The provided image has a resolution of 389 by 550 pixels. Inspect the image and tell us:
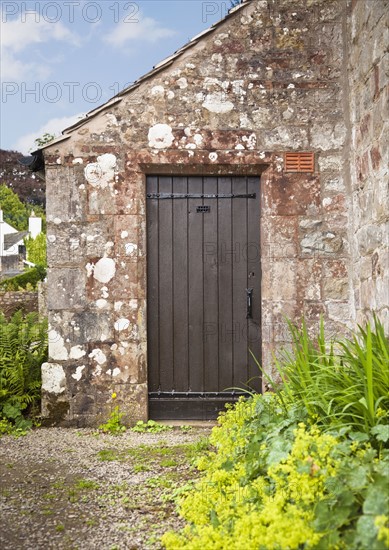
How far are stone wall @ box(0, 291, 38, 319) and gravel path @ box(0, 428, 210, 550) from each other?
45.2 feet

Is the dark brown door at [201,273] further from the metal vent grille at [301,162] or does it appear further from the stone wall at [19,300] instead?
the stone wall at [19,300]

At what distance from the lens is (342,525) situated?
2145mm

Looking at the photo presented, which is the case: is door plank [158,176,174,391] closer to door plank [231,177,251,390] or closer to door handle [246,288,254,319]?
door plank [231,177,251,390]

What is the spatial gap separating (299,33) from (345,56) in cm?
45

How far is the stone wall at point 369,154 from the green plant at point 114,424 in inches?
86.9

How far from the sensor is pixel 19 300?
18438 millimetres

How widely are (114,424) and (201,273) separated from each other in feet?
4.96

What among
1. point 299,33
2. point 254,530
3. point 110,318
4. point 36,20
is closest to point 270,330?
point 110,318

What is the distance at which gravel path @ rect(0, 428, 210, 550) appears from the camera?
287 cm

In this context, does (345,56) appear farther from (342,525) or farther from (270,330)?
(342,525)

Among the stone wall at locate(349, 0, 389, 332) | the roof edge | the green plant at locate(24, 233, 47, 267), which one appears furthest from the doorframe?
the green plant at locate(24, 233, 47, 267)

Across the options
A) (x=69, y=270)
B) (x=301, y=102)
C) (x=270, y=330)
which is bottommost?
(x=270, y=330)

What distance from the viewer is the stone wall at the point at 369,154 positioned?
13.3 feet

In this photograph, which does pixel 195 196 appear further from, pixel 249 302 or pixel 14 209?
pixel 14 209
